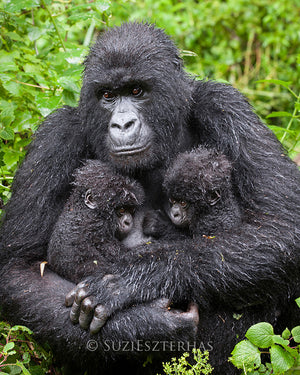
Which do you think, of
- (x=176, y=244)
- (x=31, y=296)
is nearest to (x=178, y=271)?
(x=176, y=244)

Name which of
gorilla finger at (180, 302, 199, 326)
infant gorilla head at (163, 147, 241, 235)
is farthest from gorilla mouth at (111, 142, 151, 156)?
gorilla finger at (180, 302, 199, 326)

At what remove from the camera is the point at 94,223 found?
13.0 ft

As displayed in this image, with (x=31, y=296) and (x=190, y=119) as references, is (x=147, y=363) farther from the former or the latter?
(x=190, y=119)

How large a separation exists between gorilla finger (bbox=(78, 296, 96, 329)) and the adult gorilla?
0.02m

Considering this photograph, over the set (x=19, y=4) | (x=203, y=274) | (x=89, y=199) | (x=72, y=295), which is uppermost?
(x=19, y=4)

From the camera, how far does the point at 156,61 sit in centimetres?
420

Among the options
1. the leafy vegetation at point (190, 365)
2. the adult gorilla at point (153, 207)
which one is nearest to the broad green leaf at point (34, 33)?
the adult gorilla at point (153, 207)

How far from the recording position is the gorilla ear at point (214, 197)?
13.2ft

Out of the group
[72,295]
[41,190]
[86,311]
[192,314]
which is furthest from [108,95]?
[192,314]

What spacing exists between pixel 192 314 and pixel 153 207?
3.64 feet

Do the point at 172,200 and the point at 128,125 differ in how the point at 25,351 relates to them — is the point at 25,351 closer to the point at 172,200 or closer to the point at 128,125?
the point at 172,200

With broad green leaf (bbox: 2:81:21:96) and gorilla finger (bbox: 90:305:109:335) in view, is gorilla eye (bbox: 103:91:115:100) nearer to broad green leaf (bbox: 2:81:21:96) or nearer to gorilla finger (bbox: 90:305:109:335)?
broad green leaf (bbox: 2:81:21:96)

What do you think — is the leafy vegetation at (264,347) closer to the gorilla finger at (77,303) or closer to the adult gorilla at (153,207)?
the adult gorilla at (153,207)

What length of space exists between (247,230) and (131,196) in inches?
34.0
